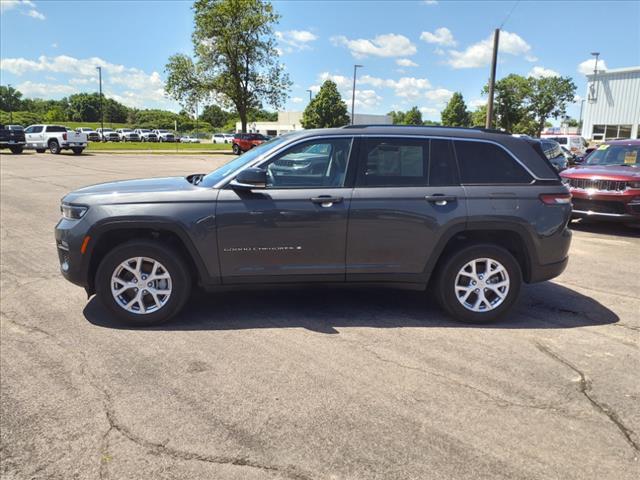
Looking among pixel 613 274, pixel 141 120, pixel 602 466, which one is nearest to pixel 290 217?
pixel 602 466

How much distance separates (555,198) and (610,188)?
5.57m

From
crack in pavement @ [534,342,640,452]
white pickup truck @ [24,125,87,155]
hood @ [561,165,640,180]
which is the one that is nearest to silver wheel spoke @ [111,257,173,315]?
crack in pavement @ [534,342,640,452]

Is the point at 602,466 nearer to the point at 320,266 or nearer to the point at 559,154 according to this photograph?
the point at 320,266

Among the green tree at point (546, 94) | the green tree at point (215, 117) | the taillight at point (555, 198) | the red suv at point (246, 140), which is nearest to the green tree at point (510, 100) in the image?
the green tree at point (546, 94)

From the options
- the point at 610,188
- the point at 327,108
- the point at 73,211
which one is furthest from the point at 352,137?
the point at 327,108

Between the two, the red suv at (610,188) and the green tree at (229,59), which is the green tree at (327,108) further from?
the red suv at (610,188)

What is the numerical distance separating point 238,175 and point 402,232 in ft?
5.05

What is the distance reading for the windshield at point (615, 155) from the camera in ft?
33.6

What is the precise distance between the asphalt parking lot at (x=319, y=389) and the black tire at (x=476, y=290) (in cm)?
15

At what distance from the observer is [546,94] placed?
75.3 metres

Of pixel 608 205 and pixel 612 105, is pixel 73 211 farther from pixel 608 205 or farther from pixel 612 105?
pixel 612 105

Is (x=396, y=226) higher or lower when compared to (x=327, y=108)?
lower

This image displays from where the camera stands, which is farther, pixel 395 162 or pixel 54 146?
pixel 54 146

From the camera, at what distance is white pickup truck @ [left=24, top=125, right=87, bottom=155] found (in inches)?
1268
